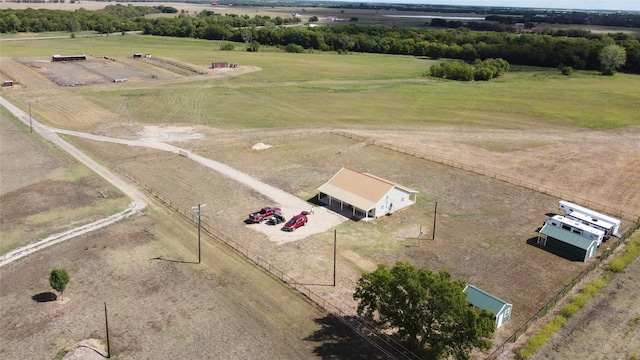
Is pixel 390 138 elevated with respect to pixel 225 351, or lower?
elevated

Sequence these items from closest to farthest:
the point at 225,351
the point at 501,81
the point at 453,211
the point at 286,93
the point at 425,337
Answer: the point at 425,337 < the point at 225,351 < the point at 453,211 < the point at 286,93 < the point at 501,81

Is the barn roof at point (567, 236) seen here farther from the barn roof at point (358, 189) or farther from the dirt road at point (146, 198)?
the dirt road at point (146, 198)

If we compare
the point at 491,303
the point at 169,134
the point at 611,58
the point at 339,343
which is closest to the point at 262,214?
the point at 339,343

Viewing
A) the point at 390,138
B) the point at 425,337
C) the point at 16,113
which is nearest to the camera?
the point at 425,337

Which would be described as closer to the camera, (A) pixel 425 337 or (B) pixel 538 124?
(A) pixel 425 337

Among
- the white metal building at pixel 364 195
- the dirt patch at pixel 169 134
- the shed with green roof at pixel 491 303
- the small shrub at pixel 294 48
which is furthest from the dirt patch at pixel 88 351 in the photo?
the small shrub at pixel 294 48

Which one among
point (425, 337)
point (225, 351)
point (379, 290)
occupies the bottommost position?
point (225, 351)

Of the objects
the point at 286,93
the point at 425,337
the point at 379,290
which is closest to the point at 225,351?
the point at 379,290

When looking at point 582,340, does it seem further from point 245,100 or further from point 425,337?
point 245,100
